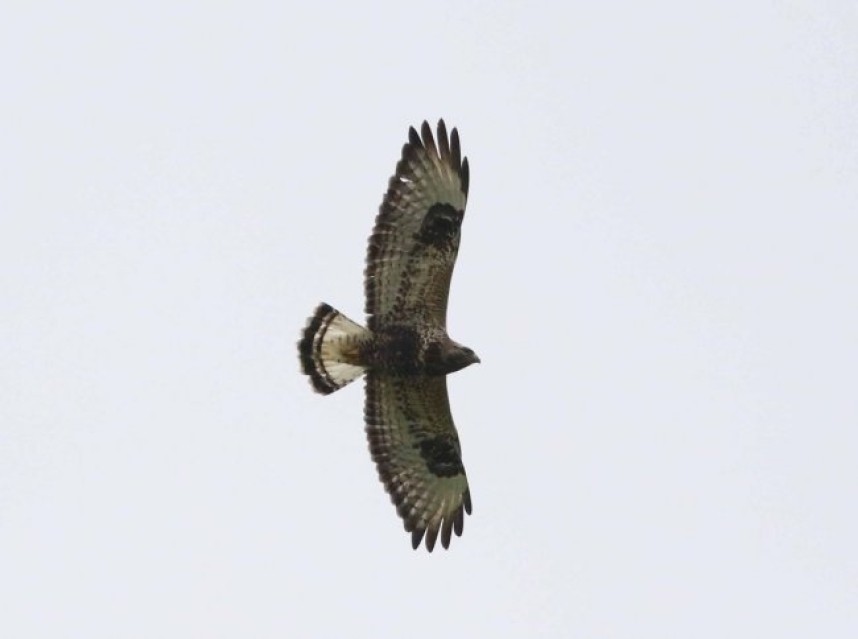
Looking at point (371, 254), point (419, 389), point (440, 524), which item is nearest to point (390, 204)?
point (371, 254)

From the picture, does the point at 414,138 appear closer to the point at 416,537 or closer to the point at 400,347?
the point at 400,347

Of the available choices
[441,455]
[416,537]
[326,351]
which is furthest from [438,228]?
[416,537]

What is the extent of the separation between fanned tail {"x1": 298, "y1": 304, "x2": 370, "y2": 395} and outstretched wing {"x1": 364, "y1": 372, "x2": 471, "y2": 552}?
1.05ft

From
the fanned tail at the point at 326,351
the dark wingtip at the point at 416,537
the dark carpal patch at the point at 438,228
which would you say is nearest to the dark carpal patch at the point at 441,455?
the dark wingtip at the point at 416,537

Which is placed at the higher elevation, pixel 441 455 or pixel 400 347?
pixel 400 347

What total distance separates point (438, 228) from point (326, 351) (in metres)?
1.54

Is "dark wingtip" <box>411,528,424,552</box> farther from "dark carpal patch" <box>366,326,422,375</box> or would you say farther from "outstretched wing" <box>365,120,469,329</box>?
"outstretched wing" <box>365,120,469,329</box>

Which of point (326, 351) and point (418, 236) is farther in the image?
point (326, 351)

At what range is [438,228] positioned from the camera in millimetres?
18125

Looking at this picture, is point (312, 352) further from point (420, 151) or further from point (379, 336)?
point (420, 151)

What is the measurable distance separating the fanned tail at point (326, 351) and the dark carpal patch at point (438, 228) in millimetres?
1074

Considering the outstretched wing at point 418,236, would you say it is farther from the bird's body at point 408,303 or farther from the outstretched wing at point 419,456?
the outstretched wing at point 419,456

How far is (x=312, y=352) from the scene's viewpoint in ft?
60.7

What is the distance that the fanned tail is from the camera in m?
18.4
